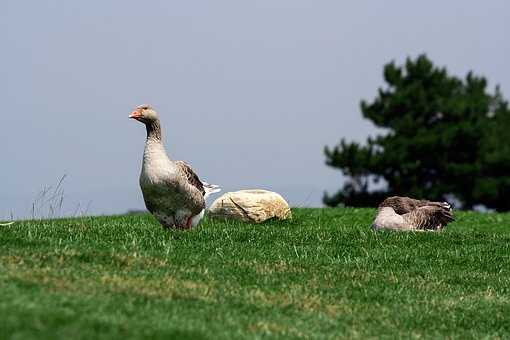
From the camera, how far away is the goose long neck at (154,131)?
1725cm

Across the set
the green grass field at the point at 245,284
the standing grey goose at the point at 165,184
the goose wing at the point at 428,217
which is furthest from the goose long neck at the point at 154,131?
the goose wing at the point at 428,217

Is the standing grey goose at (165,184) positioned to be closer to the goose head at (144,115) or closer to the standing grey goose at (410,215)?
the goose head at (144,115)

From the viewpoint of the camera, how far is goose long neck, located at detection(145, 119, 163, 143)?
17.2 metres

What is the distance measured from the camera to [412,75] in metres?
59.1

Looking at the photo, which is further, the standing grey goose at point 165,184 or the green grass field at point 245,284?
the standing grey goose at point 165,184

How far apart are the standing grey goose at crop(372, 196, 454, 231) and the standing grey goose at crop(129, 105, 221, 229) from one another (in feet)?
22.5

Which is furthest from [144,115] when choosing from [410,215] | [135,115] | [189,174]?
[410,215]

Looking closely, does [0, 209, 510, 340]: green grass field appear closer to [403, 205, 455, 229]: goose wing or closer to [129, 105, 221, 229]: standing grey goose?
[129, 105, 221, 229]: standing grey goose

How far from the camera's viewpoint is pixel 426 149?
2216 inches

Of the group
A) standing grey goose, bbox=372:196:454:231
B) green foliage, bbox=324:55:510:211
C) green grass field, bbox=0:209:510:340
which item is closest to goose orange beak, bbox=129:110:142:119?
green grass field, bbox=0:209:510:340

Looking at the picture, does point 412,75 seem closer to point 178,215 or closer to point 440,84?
point 440,84

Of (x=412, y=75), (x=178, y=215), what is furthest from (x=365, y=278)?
(x=412, y=75)

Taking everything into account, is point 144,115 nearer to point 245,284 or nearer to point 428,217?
point 245,284

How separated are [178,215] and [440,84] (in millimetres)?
44667
